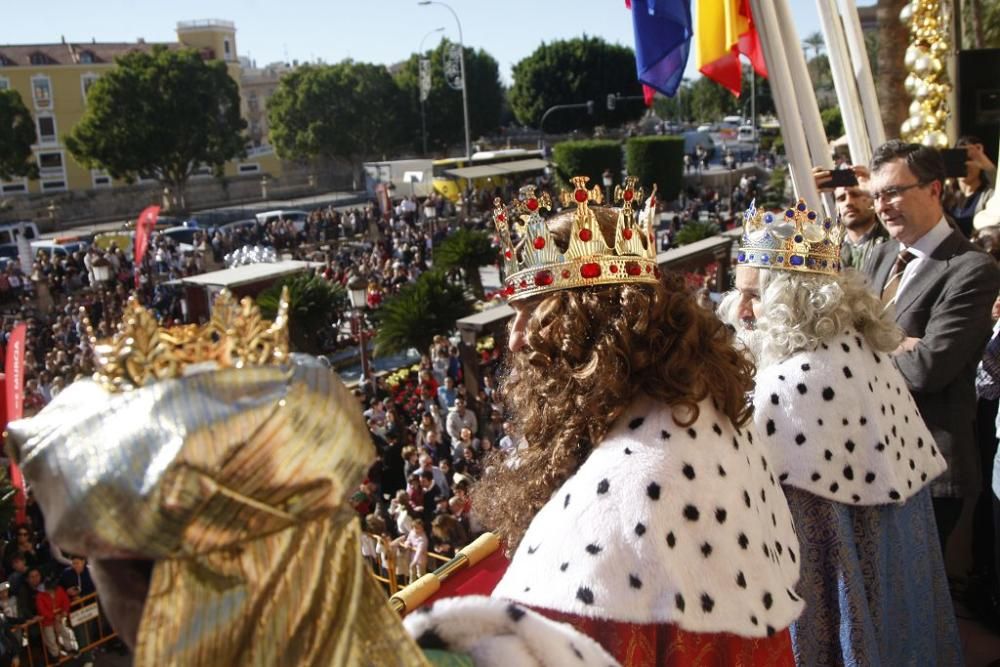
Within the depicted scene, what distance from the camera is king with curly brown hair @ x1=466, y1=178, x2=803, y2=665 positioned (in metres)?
2.03

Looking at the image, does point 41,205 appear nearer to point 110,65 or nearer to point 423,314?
point 110,65

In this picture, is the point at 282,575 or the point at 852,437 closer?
the point at 282,575

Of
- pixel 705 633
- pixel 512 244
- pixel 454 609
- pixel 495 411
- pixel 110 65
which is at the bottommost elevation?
pixel 495 411

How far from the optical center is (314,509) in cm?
100

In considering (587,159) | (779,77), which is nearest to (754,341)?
(779,77)

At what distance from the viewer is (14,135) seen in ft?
171

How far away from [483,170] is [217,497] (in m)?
41.6

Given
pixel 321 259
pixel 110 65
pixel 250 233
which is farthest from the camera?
pixel 110 65

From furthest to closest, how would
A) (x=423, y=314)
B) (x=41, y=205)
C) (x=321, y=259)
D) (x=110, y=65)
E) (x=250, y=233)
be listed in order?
(x=110, y=65), (x=41, y=205), (x=250, y=233), (x=321, y=259), (x=423, y=314)

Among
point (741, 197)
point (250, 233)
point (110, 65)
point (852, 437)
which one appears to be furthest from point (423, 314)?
point (110, 65)

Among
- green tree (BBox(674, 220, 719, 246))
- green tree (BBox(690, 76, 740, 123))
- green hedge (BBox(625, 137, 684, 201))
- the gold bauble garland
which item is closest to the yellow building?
green hedge (BBox(625, 137, 684, 201))

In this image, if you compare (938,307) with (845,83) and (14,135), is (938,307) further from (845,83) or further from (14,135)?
(14,135)

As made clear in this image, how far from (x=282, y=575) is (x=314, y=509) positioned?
0.09m

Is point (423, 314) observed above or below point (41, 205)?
below
